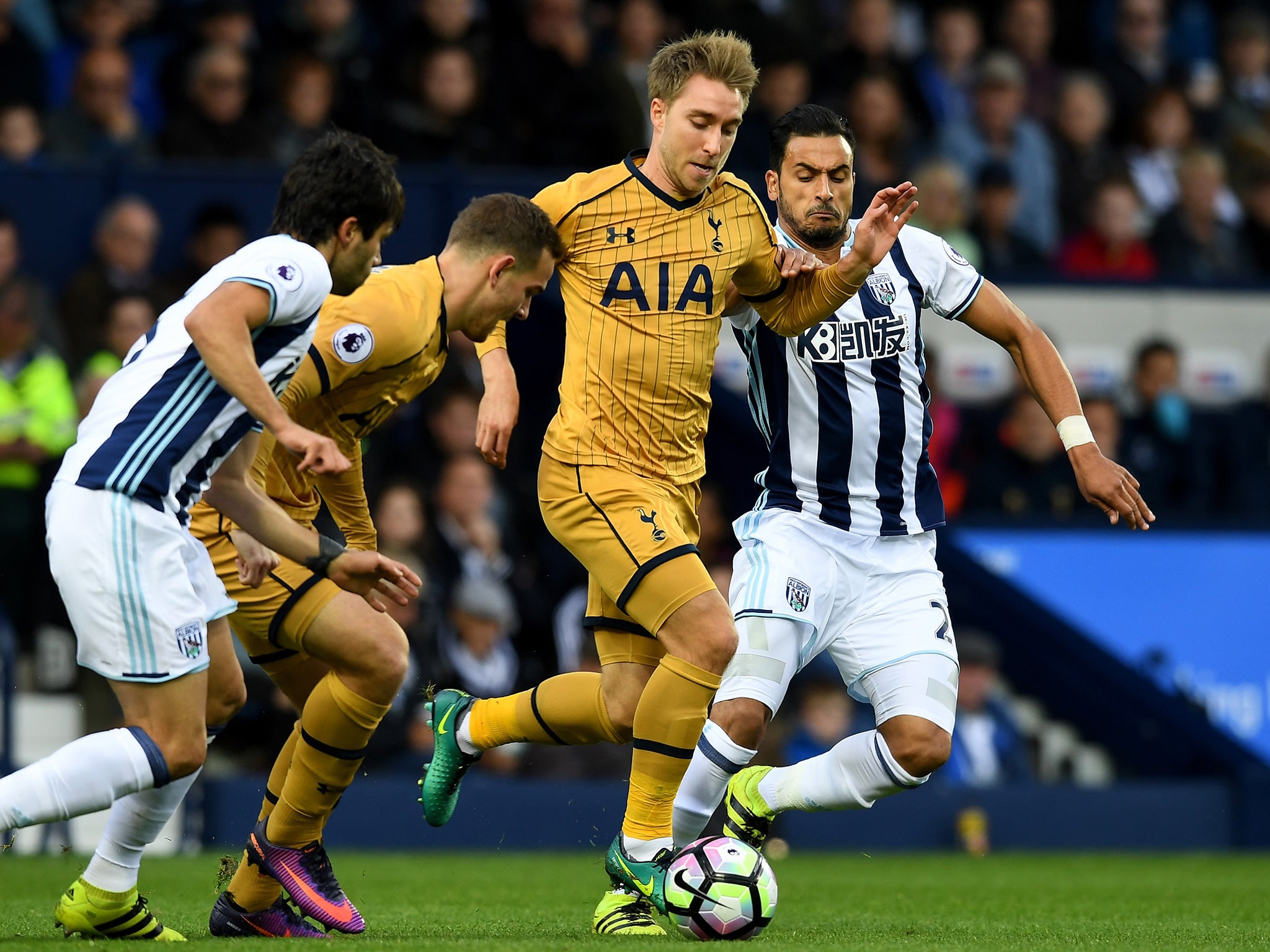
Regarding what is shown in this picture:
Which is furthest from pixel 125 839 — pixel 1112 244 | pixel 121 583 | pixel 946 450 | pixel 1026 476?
pixel 1112 244

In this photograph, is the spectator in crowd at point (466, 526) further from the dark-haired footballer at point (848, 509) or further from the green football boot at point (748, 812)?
the green football boot at point (748, 812)

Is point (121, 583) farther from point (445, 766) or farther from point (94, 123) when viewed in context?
point (94, 123)

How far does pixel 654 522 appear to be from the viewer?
20.1ft

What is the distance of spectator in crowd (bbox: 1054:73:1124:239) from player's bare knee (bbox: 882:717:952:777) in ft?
28.1

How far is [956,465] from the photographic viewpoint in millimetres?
12328

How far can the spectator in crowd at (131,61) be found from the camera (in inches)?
487

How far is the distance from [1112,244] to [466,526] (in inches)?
216

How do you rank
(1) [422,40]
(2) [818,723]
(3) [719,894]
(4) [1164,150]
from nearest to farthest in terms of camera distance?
(3) [719,894]
(2) [818,723]
(1) [422,40]
(4) [1164,150]

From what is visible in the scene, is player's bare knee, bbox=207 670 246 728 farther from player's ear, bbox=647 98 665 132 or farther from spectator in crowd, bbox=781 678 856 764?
spectator in crowd, bbox=781 678 856 764

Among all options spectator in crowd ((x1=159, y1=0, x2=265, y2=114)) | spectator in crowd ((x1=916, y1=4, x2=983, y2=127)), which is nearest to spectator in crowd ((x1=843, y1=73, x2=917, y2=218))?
spectator in crowd ((x1=916, y1=4, x2=983, y2=127))

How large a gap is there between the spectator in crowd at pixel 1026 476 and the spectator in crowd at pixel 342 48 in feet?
14.8

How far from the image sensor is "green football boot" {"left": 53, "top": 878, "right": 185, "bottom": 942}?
5430mm

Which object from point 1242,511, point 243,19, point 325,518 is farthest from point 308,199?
point 1242,511

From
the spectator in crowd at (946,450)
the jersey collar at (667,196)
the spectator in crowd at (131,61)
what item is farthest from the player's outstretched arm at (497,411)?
the spectator in crowd at (131,61)
